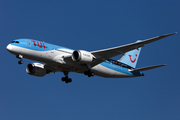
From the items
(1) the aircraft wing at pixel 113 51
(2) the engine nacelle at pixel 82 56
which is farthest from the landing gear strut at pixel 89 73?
(2) the engine nacelle at pixel 82 56

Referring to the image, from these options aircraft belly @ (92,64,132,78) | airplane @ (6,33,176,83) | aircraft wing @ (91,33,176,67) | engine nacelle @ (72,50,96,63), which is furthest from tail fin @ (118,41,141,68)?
engine nacelle @ (72,50,96,63)

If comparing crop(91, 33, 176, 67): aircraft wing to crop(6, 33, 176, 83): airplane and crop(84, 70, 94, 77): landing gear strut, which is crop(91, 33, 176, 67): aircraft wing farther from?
crop(84, 70, 94, 77): landing gear strut

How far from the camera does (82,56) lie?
3659 cm

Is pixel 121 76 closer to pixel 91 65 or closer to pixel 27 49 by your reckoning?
pixel 91 65

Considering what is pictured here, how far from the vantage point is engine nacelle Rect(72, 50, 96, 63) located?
3647 centimetres

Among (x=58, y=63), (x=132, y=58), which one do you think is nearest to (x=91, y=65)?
(x=58, y=63)

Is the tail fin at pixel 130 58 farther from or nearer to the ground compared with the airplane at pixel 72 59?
farther from the ground

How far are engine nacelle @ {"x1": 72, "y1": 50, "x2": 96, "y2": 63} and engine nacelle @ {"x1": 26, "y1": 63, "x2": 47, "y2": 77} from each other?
746 cm

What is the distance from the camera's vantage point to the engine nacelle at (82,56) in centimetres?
3647

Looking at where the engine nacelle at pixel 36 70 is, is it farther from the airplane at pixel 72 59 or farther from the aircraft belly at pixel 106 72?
the aircraft belly at pixel 106 72

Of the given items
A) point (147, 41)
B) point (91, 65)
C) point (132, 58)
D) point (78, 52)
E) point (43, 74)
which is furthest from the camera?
point (132, 58)

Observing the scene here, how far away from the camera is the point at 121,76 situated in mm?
43438

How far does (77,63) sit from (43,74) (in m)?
7.12

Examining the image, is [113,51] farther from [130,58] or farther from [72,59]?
[130,58]
